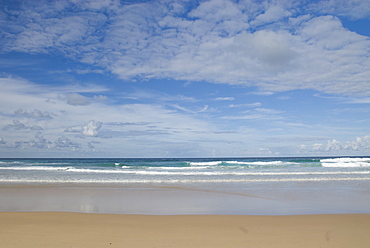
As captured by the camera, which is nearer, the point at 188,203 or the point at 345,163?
the point at 188,203

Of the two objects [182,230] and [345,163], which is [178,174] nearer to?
[182,230]

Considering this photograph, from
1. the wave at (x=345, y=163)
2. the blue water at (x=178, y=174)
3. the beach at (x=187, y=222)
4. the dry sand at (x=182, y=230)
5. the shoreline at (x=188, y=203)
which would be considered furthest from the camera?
the wave at (x=345, y=163)

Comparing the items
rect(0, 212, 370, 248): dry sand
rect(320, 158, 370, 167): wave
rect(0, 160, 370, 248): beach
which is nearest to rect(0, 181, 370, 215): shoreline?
rect(0, 160, 370, 248): beach

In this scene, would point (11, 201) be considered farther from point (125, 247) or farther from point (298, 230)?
point (298, 230)

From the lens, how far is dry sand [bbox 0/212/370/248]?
18.1ft

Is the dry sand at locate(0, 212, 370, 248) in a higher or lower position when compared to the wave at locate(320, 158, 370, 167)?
higher

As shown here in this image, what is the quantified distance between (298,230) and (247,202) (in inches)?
156

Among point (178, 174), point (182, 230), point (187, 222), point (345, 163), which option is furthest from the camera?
point (345, 163)

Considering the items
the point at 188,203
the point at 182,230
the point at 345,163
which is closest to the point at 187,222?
the point at 182,230

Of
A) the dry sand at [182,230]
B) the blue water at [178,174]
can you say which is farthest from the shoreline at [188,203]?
the blue water at [178,174]

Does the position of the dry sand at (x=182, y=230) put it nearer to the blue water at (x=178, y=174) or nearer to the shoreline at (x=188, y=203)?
the shoreline at (x=188, y=203)

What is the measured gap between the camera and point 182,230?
6410 mm

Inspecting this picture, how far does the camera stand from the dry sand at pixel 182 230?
5.52 metres

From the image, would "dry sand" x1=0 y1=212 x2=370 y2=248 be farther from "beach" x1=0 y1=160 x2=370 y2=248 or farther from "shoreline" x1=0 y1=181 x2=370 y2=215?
"shoreline" x1=0 y1=181 x2=370 y2=215
